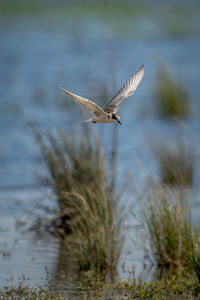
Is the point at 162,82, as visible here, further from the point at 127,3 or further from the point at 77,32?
the point at 127,3

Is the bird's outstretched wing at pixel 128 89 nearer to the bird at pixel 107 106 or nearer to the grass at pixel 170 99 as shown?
the bird at pixel 107 106

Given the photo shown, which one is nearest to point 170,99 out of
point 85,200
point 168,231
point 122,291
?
point 85,200

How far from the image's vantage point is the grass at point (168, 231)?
5664 millimetres

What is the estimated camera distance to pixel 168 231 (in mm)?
5727

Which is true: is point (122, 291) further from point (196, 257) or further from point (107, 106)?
point (107, 106)

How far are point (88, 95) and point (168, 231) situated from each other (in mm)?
9504

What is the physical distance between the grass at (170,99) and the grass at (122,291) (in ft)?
32.7

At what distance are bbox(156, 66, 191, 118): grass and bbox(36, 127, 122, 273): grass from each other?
7.74m

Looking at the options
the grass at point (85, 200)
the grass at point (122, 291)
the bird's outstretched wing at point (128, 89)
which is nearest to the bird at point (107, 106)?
the bird's outstretched wing at point (128, 89)

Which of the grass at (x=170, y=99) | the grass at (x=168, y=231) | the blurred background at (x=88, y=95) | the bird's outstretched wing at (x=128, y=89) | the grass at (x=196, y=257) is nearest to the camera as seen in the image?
the bird's outstretched wing at (x=128, y=89)

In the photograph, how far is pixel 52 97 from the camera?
59.9ft

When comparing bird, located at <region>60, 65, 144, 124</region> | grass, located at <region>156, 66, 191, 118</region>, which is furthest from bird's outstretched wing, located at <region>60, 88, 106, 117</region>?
grass, located at <region>156, 66, 191, 118</region>

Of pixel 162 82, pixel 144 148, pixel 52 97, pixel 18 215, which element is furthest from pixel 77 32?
pixel 18 215

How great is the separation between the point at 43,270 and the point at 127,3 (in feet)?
124
